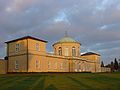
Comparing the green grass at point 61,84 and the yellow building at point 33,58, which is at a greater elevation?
the yellow building at point 33,58

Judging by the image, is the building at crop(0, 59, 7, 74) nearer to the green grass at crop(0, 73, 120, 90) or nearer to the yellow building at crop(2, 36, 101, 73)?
the yellow building at crop(2, 36, 101, 73)

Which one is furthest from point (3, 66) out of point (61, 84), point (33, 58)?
point (61, 84)

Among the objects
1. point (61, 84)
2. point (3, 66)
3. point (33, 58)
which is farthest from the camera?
point (3, 66)

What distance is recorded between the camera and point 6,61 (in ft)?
192

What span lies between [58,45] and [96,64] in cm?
2631

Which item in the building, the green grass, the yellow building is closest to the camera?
the green grass

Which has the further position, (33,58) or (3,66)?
(3,66)

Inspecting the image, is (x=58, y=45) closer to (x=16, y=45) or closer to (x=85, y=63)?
(x=85, y=63)

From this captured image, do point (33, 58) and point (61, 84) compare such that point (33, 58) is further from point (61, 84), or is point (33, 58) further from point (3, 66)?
point (61, 84)

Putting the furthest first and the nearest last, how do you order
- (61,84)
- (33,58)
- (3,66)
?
1. (3,66)
2. (33,58)
3. (61,84)

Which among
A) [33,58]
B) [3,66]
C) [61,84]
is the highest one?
[33,58]

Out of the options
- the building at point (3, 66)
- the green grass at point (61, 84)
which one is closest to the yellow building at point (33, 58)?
the building at point (3, 66)

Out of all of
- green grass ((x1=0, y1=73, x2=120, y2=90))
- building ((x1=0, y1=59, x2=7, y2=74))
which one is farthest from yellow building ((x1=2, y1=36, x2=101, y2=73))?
green grass ((x1=0, y1=73, x2=120, y2=90))

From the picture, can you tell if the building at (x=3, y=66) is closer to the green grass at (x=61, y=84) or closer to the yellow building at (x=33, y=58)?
the yellow building at (x=33, y=58)
